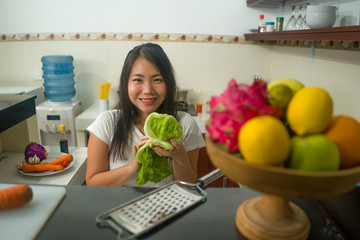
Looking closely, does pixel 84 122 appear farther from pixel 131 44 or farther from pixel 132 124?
pixel 132 124

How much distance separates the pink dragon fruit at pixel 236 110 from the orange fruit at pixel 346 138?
0.31 feet

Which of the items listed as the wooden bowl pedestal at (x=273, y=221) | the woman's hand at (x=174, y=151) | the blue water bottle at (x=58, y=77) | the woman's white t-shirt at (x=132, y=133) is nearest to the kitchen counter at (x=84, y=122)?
the blue water bottle at (x=58, y=77)

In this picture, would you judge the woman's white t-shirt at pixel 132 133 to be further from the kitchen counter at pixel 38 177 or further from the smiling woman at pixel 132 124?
the kitchen counter at pixel 38 177

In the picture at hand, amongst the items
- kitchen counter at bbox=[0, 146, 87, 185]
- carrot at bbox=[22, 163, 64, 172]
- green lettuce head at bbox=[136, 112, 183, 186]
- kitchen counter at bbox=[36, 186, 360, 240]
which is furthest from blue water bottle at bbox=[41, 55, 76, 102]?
kitchen counter at bbox=[36, 186, 360, 240]

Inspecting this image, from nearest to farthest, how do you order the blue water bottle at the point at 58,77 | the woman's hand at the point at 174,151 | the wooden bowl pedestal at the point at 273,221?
the wooden bowl pedestal at the point at 273,221, the woman's hand at the point at 174,151, the blue water bottle at the point at 58,77

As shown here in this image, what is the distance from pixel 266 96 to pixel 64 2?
2.93 meters

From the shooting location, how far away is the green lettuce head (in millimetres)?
1056

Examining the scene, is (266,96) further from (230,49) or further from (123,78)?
(230,49)

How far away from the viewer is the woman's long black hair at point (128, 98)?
1.37 meters

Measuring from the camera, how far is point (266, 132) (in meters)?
A: 0.46

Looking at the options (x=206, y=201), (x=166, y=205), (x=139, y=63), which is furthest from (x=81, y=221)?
(x=139, y=63)

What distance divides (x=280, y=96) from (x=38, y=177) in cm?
143

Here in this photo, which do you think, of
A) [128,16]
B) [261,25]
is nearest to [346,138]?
[261,25]

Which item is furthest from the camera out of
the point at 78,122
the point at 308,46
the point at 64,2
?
the point at 64,2
